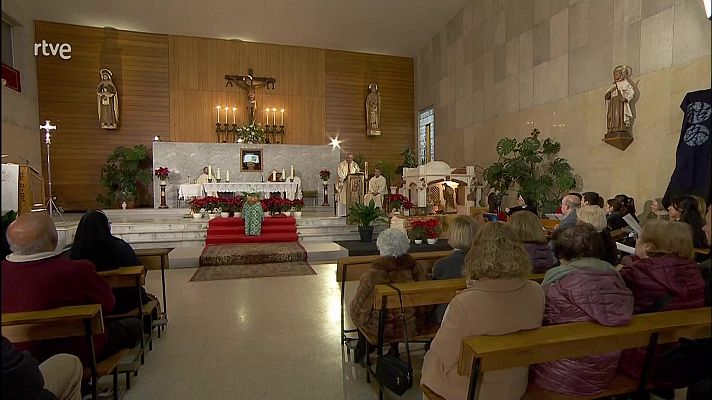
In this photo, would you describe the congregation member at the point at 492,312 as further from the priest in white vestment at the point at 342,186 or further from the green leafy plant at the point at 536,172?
the priest in white vestment at the point at 342,186

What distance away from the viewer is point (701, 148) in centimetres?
536

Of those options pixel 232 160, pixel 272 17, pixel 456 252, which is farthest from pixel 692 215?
pixel 272 17

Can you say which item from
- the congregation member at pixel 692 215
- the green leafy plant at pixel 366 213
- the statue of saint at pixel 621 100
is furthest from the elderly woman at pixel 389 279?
the statue of saint at pixel 621 100

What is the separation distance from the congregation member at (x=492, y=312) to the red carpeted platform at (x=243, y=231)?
647 centimetres

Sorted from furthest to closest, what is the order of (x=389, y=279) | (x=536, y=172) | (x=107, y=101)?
(x=107, y=101), (x=536, y=172), (x=389, y=279)

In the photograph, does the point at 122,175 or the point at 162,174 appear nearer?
the point at 162,174

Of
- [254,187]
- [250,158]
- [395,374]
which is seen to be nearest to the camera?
[395,374]

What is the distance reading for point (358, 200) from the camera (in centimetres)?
926

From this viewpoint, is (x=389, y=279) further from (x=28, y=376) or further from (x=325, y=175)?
(x=325, y=175)

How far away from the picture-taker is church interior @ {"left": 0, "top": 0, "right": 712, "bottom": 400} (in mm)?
1943

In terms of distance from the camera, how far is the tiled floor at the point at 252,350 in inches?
106

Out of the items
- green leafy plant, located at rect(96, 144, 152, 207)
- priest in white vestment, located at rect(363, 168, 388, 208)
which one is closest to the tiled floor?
priest in white vestment, located at rect(363, 168, 388, 208)

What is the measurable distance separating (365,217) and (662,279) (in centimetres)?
614

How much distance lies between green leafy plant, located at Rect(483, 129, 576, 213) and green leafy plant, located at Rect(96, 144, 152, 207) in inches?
345
